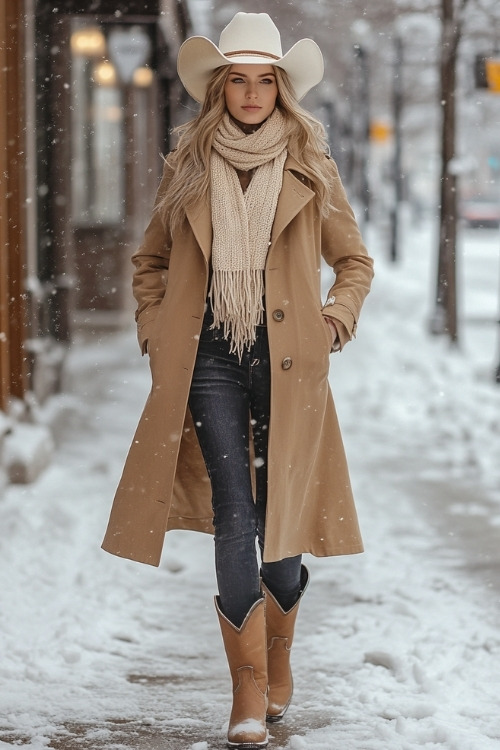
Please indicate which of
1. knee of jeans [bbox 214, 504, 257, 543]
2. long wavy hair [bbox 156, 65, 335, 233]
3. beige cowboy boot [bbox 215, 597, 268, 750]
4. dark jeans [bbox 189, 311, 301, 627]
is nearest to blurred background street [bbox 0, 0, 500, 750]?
beige cowboy boot [bbox 215, 597, 268, 750]

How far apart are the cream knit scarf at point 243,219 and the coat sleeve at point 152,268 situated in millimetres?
247

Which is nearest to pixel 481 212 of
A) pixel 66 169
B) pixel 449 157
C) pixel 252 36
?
pixel 449 157

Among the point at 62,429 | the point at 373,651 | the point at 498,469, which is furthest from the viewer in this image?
the point at 62,429

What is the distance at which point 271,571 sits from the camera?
375cm

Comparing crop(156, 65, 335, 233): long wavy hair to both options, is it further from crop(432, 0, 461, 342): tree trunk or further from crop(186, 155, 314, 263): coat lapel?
crop(432, 0, 461, 342): tree trunk

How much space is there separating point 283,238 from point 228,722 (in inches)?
58.8

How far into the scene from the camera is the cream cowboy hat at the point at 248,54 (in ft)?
11.5

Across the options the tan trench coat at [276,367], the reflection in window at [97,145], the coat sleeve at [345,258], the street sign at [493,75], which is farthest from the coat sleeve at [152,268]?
the reflection in window at [97,145]

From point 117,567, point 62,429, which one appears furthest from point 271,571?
point 62,429

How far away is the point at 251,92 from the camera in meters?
3.52

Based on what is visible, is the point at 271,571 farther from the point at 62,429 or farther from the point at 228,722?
the point at 62,429

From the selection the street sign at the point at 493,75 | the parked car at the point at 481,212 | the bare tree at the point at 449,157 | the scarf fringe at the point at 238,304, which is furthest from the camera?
the parked car at the point at 481,212

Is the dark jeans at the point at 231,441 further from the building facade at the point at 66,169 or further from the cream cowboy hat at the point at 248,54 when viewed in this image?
the building facade at the point at 66,169

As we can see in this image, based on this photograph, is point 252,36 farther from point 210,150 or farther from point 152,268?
point 152,268
